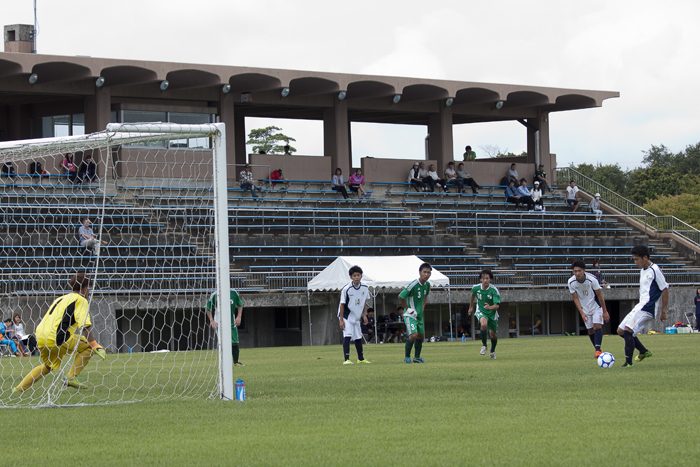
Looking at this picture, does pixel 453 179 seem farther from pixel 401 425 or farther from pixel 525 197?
pixel 401 425

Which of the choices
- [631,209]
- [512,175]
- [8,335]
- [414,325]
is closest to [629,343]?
[414,325]

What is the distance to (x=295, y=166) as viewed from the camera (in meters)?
36.4

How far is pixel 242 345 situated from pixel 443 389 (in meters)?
20.6

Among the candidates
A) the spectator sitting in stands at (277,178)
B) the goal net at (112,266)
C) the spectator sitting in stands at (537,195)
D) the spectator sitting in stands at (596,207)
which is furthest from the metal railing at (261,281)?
the spectator sitting in stands at (277,178)

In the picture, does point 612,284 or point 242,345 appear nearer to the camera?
point 242,345

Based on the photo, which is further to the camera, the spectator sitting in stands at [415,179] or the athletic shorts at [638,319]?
the spectator sitting in stands at [415,179]

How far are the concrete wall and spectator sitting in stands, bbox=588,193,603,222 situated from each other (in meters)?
11.2

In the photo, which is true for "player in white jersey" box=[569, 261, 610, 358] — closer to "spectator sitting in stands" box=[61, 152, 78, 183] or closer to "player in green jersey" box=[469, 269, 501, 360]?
"player in green jersey" box=[469, 269, 501, 360]

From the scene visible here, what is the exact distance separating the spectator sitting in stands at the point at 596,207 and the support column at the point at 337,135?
11.1 metres

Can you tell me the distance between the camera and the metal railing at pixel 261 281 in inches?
858

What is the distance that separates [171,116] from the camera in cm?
3438

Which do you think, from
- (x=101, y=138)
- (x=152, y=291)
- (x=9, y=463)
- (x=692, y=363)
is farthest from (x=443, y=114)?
(x=9, y=463)

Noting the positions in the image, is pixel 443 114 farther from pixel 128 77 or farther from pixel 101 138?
pixel 101 138

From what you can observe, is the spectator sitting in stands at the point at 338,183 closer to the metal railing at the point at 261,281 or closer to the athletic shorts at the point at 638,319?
the metal railing at the point at 261,281
